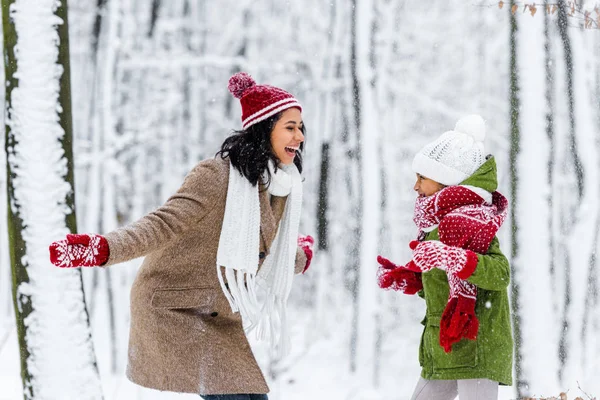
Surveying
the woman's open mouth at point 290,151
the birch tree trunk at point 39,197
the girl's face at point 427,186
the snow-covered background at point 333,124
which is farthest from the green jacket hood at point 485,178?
the snow-covered background at point 333,124

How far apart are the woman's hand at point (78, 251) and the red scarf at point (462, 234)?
4.43 ft

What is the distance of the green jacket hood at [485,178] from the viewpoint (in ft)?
10.8

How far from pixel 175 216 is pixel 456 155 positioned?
1.23 metres

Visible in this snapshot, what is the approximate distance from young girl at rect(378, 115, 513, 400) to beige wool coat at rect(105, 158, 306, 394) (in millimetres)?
752

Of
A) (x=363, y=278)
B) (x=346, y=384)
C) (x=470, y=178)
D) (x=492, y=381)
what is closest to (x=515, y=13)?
(x=470, y=178)

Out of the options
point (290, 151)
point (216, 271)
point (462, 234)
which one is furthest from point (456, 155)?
point (216, 271)

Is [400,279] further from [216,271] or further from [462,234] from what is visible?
[216,271]

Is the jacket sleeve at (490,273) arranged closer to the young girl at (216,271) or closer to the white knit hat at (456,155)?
the white knit hat at (456,155)

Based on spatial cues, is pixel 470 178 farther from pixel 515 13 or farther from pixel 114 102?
pixel 114 102

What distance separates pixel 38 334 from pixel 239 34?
35.0 ft

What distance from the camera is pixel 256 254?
3.43 meters

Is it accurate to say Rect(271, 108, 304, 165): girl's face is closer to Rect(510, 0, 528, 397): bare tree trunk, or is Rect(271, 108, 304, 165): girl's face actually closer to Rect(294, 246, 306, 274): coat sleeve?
Rect(294, 246, 306, 274): coat sleeve

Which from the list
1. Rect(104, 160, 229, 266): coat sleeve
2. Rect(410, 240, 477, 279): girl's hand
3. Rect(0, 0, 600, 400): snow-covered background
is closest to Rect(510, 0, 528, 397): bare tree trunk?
Rect(0, 0, 600, 400): snow-covered background

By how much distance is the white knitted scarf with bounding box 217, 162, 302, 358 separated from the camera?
331 centimetres
